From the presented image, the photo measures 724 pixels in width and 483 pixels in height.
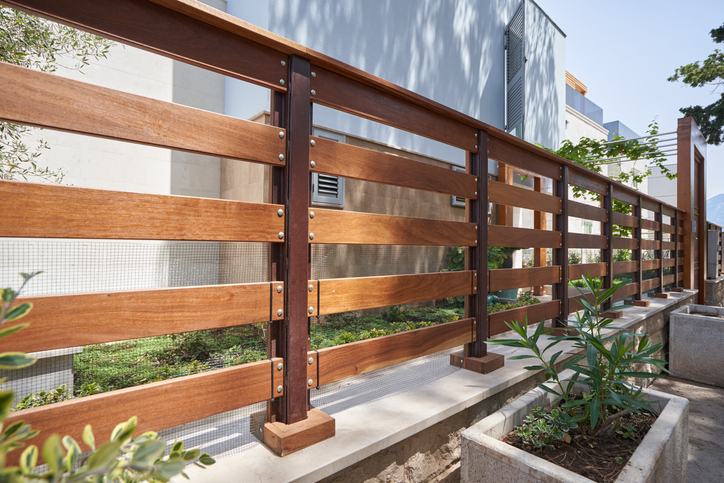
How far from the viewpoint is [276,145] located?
1.20m

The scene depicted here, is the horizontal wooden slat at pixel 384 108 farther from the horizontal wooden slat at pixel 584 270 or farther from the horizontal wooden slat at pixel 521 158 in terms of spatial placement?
the horizontal wooden slat at pixel 584 270

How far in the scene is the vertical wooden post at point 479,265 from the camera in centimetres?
196

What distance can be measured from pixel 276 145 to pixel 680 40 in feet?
66.0

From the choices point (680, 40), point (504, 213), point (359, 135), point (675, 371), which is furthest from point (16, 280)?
point (680, 40)

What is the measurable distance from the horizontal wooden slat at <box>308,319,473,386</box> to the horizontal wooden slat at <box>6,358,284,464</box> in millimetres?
178

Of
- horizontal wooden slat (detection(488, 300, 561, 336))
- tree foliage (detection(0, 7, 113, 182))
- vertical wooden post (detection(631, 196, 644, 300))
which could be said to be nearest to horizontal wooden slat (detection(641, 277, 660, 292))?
vertical wooden post (detection(631, 196, 644, 300))

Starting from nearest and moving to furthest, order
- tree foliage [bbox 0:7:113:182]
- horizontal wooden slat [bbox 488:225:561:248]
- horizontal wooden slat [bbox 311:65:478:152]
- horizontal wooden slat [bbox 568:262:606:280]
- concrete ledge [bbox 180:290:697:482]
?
concrete ledge [bbox 180:290:697:482], horizontal wooden slat [bbox 311:65:478:152], tree foliage [bbox 0:7:113:182], horizontal wooden slat [bbox 488:225:561:248], horizontal wooden slat [bbox 568:262:606:280]

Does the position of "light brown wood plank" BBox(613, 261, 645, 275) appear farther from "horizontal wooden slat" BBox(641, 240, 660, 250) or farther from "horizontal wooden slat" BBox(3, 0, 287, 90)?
"horizontal wooden slat" BBox(3, 0, 287, 90)

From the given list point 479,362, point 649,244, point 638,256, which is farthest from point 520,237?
point 649,244

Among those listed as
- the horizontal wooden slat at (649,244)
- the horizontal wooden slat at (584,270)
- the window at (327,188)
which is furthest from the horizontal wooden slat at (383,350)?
the horizontal wooden slat at (649,244)

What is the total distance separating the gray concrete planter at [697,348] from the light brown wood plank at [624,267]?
1.83 ft

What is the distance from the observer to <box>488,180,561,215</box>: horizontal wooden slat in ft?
6.73

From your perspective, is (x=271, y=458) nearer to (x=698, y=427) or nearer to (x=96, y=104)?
(x=96, y=104)

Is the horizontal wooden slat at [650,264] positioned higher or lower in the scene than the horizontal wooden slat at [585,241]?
lower
